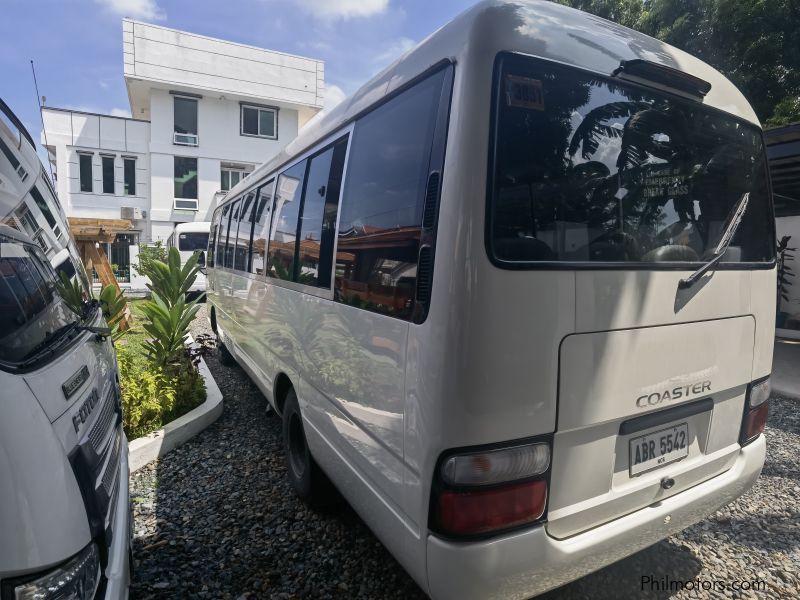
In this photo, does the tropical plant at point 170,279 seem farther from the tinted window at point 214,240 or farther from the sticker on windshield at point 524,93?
the sticker on windshield at point 524,93

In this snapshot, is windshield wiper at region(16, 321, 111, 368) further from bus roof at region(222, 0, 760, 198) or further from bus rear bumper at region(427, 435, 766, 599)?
bus roof at region(222, 0, 760, 198)

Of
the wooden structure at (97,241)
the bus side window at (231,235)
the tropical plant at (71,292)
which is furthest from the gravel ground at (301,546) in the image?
the wooden structure at (97,241)

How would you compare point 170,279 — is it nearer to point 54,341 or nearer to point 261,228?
point 261,228

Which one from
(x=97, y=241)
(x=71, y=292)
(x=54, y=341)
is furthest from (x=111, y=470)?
(x=97, y=241)

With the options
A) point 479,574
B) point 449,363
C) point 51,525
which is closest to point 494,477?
point 479,574

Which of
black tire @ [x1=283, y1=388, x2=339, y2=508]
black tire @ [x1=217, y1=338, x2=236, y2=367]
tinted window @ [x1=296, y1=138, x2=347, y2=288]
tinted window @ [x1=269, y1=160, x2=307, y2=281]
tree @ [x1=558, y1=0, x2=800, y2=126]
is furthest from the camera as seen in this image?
tree @ [x1=558, y1=0, x2=800, y2=126]

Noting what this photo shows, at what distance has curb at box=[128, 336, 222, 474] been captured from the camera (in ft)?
12.3

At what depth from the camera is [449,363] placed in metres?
1.60

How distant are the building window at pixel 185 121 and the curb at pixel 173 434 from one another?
19393 mm

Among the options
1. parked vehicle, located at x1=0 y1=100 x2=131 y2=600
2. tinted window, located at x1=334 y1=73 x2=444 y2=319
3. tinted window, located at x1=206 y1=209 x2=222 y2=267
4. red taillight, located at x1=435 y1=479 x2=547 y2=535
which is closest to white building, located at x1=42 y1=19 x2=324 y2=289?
tinted window, located at x1=206 y1=209 x2=222 y2=267

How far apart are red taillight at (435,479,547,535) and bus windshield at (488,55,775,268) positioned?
80 cm

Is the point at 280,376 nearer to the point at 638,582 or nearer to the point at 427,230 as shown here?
the point at 427,230

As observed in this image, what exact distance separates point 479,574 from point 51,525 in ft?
4.16

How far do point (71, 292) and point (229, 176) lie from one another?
21326mm
